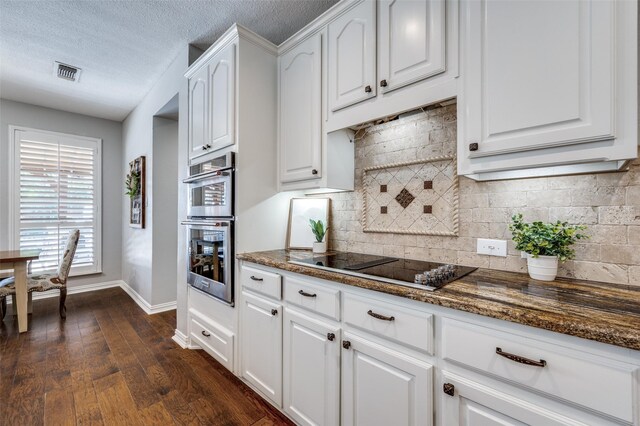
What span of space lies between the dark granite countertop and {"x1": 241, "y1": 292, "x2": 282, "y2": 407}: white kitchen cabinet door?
586mm

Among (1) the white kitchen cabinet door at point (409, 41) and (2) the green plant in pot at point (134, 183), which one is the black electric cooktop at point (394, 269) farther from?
→ (2) the green plant in pot at point (134, 183)

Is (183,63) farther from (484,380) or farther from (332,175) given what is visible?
(484,380)

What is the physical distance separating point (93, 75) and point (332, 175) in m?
3.24

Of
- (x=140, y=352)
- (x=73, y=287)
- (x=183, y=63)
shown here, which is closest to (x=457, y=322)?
(x=140, y=352)

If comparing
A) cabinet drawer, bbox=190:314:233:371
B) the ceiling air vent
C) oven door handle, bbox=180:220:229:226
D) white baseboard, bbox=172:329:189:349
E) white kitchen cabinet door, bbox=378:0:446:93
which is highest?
the ceiling air vent

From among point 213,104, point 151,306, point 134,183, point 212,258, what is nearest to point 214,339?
point 212,258

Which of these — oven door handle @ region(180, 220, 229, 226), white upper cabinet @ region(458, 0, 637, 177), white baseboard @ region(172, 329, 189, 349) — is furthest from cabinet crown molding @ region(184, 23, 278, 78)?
white baseboard @ region(172, 329, 189, 349)

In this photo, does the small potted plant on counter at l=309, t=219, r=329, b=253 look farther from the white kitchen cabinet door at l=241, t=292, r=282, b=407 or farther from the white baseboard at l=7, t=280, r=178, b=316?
the white baseboard at l=7, t=280, r=178, b=316

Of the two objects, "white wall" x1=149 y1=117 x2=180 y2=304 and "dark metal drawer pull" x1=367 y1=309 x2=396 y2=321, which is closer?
"dark metal drawer pull" x1=367 y1=309 x2=396 y2=321

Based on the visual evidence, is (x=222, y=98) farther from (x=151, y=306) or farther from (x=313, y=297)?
(x=151, y=306)

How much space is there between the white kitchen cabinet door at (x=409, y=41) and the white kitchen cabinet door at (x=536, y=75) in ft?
0.40

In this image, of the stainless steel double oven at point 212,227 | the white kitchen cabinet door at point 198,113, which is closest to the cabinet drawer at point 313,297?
the stainless steel double oven at point 212,227

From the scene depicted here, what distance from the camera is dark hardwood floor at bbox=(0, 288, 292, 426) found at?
5.64ft

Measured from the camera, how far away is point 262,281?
5.85 ft
